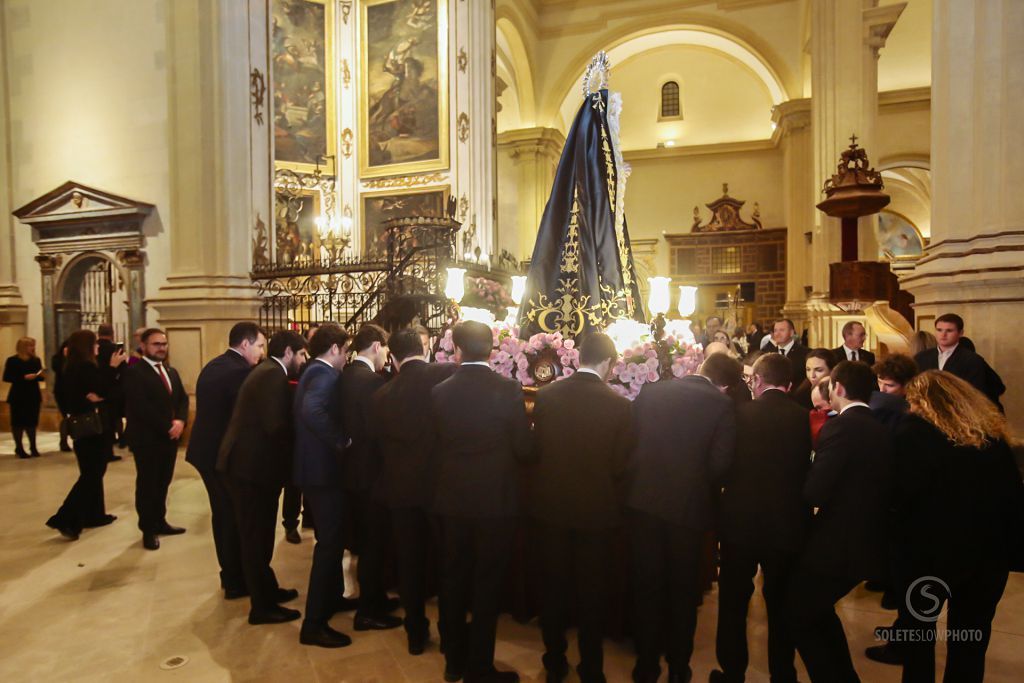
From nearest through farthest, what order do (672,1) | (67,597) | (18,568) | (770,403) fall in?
(770,403), (67,597), (18,568), (672,1)

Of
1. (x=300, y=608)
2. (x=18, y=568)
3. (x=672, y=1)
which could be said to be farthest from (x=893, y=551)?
(x=672, y=1)

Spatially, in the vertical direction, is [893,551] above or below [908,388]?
below

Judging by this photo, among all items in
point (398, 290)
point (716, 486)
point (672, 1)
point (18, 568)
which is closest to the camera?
point (716, 486)

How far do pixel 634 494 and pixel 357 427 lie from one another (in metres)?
1.56

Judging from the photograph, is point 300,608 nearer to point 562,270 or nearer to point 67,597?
point 67,597

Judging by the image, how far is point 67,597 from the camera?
4.26 meters

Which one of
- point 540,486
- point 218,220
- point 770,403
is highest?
point 218,220

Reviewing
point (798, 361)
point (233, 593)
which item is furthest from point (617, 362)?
point (798, 361)

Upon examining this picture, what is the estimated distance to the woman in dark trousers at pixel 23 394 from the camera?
843 cm

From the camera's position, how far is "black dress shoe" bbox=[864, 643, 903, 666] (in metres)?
3.33

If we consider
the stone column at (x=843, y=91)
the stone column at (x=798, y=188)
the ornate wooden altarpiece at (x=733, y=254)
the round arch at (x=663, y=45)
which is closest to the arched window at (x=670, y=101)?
the round arch at (x=663, y=45)

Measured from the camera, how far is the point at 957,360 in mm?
5164

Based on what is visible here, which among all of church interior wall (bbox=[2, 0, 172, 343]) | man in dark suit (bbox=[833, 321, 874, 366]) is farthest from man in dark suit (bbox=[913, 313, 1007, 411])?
church interior wall (bbox=[2, 0, 172, 343])

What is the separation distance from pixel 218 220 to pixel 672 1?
56.0 ft
